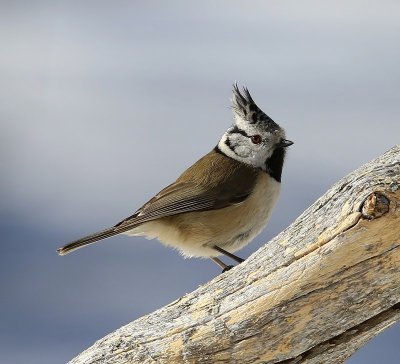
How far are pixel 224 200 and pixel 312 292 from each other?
65.5 inches

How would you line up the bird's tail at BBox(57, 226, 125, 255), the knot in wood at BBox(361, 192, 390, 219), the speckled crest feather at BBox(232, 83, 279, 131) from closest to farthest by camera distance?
the knot in wood at BBox(361, 192, 390, 219), the bird's tail at BBox(57, 226, 125, 255), the speckled crest feather at BBox(232, 83, 279, 131)

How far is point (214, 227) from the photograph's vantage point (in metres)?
4.97

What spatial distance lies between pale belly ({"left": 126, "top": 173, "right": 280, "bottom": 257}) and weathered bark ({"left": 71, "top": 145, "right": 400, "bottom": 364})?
3.12 ft

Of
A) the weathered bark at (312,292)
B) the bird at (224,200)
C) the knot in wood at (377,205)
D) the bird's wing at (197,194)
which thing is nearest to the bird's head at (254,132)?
the bird at (224,200)

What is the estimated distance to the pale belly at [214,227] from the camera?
4.98 m

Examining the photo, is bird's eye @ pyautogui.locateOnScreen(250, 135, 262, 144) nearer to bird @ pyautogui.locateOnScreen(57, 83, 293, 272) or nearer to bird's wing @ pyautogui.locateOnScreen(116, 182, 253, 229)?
bird @ pyautogui.locateOnScreen(57, 83, 293, 272)

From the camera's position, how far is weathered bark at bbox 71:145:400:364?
132 inches

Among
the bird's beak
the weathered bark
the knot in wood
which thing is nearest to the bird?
the bird's beak

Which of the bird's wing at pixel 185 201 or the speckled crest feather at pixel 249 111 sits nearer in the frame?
the bird's wing at pixel 185 201

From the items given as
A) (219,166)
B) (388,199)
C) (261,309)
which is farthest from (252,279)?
(219,166)

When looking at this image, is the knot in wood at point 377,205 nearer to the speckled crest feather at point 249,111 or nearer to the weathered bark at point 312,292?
the weathered bark at point 312,292

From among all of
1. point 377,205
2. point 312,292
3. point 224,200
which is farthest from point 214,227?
point 377,205

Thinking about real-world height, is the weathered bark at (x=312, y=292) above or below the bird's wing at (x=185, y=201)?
below

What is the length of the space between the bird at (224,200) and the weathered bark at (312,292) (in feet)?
3.18
